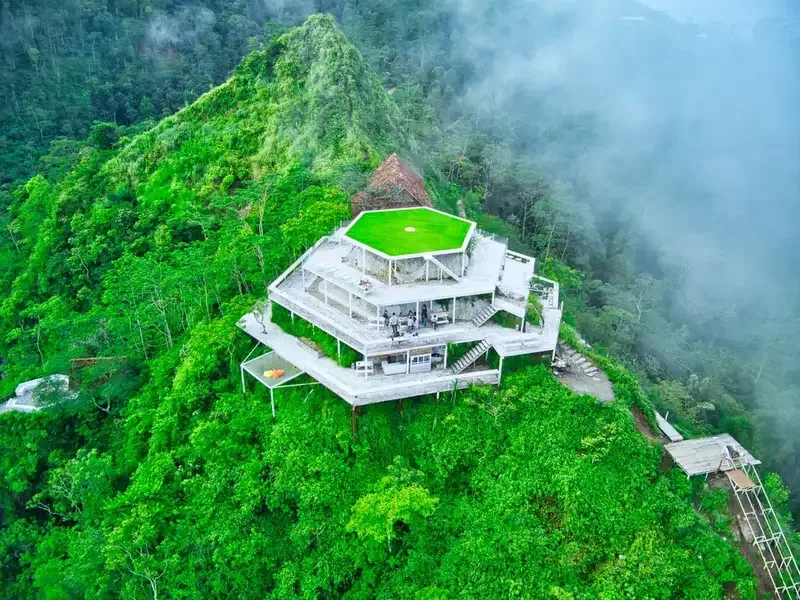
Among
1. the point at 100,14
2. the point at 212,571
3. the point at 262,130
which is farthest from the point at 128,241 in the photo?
the point at 100,14

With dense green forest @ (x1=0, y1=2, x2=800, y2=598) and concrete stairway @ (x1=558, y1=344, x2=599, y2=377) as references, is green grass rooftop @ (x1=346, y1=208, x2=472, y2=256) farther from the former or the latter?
concrete stairway @ (x1=558, y1=344, x2=599, y2=377)

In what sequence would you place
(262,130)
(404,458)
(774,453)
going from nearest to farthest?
(404,458), (774,453), (262,130)

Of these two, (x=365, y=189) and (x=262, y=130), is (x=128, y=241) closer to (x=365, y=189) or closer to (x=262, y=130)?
(x=262, y=130)

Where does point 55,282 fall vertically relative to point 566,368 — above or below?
below

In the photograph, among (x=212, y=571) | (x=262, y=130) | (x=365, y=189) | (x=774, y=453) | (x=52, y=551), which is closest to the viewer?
(x=212, y=571)

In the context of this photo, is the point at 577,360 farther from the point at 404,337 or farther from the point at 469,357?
the point at 404,337

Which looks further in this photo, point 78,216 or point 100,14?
point 100,14

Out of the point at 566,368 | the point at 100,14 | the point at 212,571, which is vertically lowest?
the point at 212,571

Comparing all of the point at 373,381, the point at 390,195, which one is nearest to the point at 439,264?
the point at 373,381
